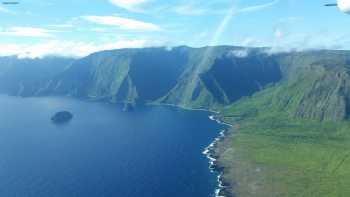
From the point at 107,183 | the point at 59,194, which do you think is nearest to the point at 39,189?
the point at 59,194

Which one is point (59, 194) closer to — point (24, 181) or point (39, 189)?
point (39, 189)

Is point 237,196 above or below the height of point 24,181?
below

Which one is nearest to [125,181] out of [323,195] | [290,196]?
[290,196]

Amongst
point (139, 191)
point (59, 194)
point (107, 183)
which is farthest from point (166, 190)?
point (59, 194)

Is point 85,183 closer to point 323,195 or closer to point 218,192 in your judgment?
point 218,192

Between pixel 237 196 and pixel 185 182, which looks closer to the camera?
pixel 237 196

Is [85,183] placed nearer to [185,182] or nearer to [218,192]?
[185,182]

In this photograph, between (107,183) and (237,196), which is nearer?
(237,196)

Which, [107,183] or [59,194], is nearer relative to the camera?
[59,194]
